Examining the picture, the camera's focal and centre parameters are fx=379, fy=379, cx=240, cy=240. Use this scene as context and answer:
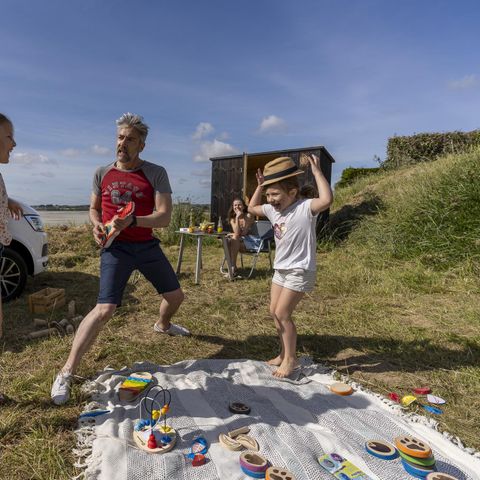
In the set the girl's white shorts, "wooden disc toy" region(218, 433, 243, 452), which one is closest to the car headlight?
the girl's white shorts

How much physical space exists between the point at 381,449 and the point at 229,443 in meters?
0.90

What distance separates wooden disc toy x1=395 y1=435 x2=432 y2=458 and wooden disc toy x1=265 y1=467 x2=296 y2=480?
27.4 inches

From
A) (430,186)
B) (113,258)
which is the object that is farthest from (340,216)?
(113,258)

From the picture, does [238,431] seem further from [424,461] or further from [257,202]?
[257,202]

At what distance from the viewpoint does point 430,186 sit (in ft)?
27.8

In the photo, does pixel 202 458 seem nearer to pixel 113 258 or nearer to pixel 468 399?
pixel 113 258

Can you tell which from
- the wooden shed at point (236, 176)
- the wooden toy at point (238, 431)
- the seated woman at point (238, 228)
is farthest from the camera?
the wooden shed at point (236, 176)

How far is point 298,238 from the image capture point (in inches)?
121

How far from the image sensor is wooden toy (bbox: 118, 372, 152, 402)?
2.72 metres

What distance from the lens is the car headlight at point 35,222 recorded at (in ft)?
17.1

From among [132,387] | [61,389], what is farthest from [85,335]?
[132,387]

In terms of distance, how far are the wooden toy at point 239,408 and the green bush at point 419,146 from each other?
48.1ft

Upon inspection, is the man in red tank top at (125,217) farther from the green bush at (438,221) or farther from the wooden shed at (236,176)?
the wooden shed at (236,176)

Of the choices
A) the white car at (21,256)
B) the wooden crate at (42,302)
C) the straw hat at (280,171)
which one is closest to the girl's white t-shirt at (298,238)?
the straw hat at (280,171)
